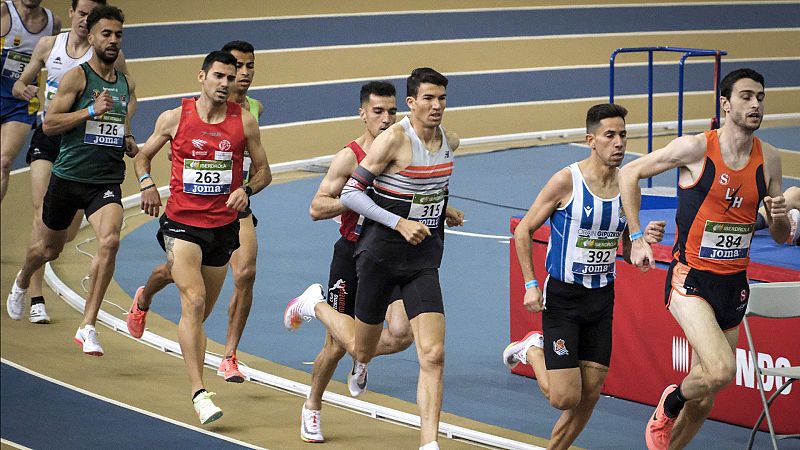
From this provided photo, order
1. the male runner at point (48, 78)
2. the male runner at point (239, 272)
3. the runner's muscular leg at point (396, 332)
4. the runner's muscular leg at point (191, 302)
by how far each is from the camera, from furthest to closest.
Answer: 1. the male runner at point (48, 78)
2. the male runner at point (239, 272)
3. the runner's muscular leg at point (396, 332)
4. the runner's muscular leg at point (191, 302)

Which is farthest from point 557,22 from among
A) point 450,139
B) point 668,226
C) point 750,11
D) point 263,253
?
point 450,139

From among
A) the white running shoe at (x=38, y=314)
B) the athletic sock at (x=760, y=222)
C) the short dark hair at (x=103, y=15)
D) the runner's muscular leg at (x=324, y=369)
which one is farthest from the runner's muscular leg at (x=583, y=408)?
the white running shoe at (x=38, y=314)

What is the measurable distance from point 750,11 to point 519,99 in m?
5.15

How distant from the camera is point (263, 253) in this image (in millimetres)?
11539

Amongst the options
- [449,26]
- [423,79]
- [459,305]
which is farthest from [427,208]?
[449,26]

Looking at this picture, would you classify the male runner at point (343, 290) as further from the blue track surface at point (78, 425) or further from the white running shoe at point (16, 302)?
the white running shoe at point (16, 302)

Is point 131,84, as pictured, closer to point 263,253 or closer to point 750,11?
point 263,253

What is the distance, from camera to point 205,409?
650 cm

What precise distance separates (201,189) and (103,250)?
4.03ft

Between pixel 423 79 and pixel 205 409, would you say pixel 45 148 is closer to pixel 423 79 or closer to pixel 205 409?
pixel 205 409

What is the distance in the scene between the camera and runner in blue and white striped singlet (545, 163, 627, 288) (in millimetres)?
5750

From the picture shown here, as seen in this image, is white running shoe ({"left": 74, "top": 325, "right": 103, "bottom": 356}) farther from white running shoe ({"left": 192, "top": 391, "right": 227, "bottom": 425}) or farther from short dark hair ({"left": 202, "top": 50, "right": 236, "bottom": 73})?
short dark hair ({"left": 202, "top": 50, "right": 236, "bottom": 73})

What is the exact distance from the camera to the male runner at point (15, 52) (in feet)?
32.0

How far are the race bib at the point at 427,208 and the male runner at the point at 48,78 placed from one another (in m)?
2.94
